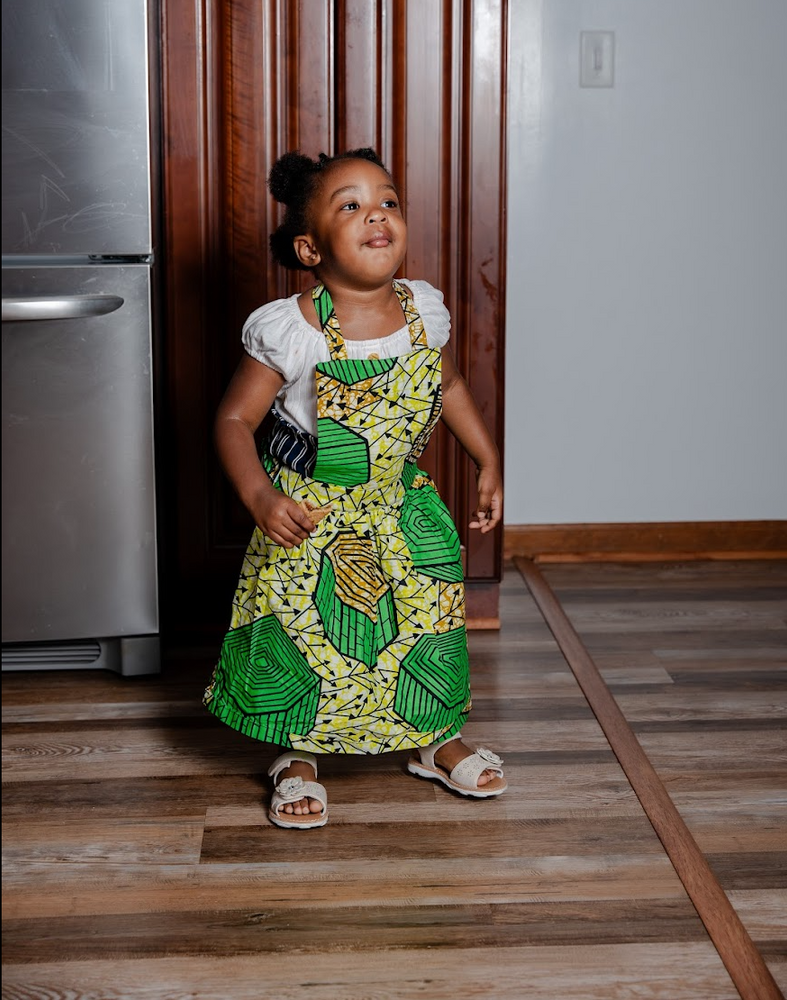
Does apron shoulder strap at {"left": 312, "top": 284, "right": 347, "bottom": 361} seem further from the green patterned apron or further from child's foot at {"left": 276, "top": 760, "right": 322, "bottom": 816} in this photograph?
child's foot at {"left": 276, "top": 760, "right": 322, "bottom": 816}

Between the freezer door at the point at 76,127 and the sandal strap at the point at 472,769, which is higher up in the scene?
the freezer door at the point at 76,127

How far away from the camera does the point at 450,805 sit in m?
1.44

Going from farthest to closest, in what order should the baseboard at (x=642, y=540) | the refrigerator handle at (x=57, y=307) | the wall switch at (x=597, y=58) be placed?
the baseboard at (x=642, y=540)
the wall switch at (x=597, y=58)
the refrigerator handle at (x=57, y=307)

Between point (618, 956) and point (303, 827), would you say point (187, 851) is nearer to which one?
point (303, 827)

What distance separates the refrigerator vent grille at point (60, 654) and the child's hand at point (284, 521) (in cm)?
65

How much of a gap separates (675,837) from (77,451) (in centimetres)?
94

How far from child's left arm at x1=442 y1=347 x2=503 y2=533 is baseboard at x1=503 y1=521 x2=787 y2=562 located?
1.00m

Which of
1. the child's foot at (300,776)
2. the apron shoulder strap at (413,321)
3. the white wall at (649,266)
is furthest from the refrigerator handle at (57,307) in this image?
the white wall at (649,266)

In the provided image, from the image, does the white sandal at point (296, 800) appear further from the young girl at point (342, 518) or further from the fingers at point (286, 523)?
the fingers at point (286, 523)

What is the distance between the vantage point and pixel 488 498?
155 centimetres

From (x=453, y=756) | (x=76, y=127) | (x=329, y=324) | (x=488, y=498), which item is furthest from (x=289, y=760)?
(x=76, y=127)

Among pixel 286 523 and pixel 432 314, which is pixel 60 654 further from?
pixel 432 314

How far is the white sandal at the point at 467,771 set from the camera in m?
1.45

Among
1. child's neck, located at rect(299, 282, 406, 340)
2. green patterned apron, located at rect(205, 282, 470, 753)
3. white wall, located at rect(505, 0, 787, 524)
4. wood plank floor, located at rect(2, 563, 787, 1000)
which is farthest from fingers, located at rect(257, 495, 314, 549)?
white wall, located at rect(505, 0, 787, 524)
